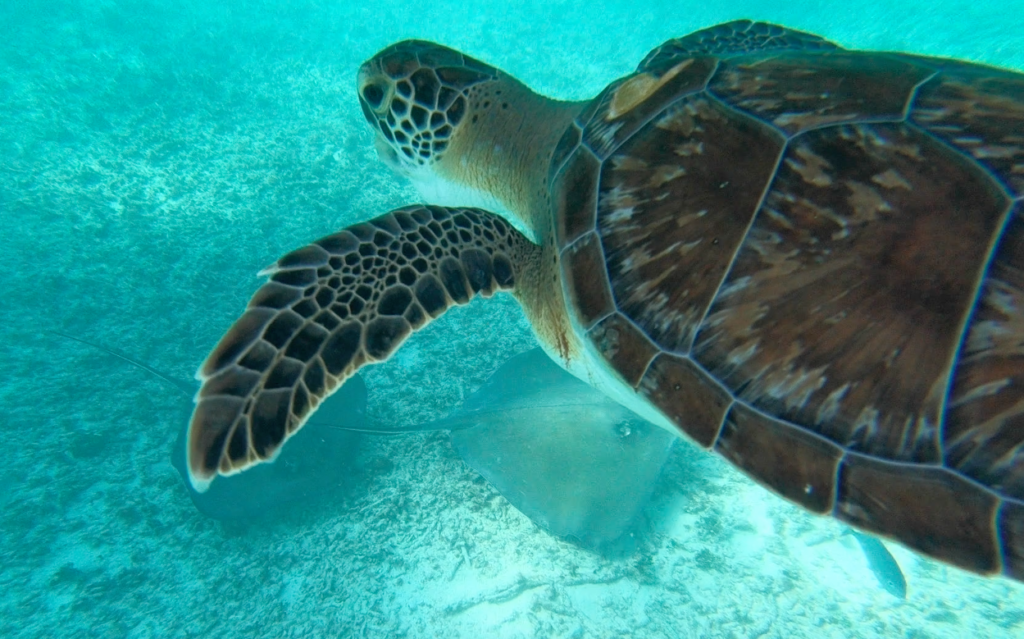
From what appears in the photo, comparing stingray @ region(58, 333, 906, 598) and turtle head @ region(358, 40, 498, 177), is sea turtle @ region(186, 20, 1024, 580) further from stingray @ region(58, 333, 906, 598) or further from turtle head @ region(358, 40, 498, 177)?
stingray @ region(58, 333, 906, 598)

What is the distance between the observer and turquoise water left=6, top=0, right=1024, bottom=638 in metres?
3.18

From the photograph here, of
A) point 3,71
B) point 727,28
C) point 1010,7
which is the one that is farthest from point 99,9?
point 1010,7

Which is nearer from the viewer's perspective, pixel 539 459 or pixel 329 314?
pixel 329 314

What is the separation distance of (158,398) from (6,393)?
1.51 meters

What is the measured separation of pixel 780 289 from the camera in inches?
49.8

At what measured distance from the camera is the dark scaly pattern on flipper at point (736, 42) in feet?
9.14

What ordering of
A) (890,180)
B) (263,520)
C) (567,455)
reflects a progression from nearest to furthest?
(890,180)
(567,455)
(263,520)

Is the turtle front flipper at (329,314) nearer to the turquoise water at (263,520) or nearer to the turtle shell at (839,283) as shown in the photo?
the turtle shell at (839,283)

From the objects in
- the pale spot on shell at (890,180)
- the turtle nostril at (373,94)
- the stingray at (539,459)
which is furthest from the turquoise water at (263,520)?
the pale spot on shell at (890,180)

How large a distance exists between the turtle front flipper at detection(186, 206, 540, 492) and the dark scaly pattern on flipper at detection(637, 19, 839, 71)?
1.70 meters

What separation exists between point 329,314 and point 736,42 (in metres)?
2.90

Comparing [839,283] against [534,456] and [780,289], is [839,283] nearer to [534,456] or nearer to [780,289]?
[780,289]

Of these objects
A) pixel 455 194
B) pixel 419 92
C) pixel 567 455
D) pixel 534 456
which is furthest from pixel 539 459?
pixel 419 92

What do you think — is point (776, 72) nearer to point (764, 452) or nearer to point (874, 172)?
point (874, 172)
